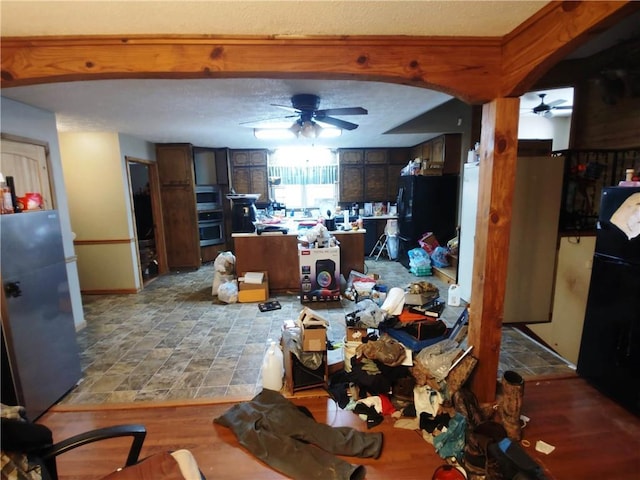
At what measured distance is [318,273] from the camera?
399 centimetres

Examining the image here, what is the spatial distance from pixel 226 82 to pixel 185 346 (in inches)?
96.0

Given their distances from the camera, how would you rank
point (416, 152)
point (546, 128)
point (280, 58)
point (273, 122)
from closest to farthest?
point (280, 58), point (273, 122), point (416, 152), point (546, 128)

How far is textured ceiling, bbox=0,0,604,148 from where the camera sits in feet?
4.29

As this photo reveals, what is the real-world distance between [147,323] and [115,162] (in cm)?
236

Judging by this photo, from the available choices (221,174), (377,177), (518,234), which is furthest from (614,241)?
(221,174)

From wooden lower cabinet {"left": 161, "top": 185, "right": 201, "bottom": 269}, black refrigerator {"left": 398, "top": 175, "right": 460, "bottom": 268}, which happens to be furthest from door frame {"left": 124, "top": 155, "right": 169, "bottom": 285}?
black refrigerator {"left": 398, "top": 175, "right": 460, "bottom": 268}

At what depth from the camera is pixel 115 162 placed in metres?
4.25

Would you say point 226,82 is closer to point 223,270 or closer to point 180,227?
point 223,270

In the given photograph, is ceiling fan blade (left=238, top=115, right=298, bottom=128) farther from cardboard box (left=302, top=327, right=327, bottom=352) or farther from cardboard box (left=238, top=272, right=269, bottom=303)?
cardboard box (left=302, top=327, right=327, bottom=352)

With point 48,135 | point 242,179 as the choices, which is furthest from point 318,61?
point 242,179

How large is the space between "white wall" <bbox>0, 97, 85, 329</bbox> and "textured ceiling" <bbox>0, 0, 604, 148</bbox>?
0.36 ft

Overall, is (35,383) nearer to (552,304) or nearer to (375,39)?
(375,39)

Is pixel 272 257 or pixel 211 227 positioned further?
pixel 211 227

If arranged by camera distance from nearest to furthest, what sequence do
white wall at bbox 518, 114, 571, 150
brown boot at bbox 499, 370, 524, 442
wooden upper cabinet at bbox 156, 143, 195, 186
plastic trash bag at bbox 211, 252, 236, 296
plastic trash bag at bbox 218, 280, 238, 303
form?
brown boot at bbox 499, 370, 524, 442, plastic trash bag at bbox 218, 280, 238, 303, plastic trash bag at bbox 211, 252, 236, 296, wooden upper cabinet at bbox 156, 143, 195, 186, white wall at bbox 518, 114, 571, 150
